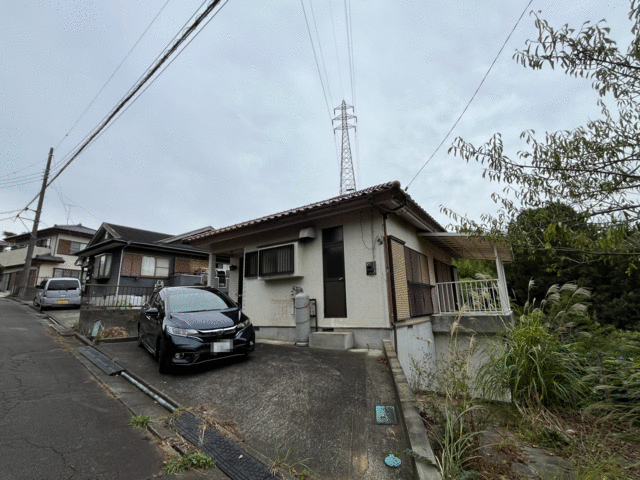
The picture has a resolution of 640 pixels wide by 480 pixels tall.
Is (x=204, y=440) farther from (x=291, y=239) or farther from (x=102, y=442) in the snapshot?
(x=291, y=239)

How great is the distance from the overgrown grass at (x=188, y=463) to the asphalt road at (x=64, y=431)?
0.30ft

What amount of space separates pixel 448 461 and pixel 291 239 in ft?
19.8

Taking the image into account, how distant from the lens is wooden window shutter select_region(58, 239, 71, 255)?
25487mm

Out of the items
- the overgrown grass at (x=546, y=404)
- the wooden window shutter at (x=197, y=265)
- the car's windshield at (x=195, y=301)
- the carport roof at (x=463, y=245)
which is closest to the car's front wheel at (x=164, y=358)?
the car's windshield at (x=195, y=301)

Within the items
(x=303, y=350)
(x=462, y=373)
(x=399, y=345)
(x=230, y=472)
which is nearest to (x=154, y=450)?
(x=230, y=472)

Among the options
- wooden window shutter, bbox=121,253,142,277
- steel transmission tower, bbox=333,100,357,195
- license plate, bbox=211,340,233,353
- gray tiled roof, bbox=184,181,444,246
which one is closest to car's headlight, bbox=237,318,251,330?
license plate, bbox=211,340,233,353

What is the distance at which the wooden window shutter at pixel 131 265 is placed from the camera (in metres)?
15.7

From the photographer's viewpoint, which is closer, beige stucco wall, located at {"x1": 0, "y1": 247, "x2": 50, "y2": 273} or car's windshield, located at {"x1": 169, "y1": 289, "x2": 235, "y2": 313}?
car's windshield, located at {"x1": 169, "y1": 289, "x2": 235, "y2": 313}

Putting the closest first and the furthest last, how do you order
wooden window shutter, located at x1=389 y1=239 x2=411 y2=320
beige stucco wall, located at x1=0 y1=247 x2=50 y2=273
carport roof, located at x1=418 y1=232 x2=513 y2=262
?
wooden window shutter, located at x1=389 y1=239 x2=411 y2=320 < carport roof, located at x1=418 y1=232 x2=513 y2=262 < beige stucco wall, located at x1=0 y1=247 x2=50 y2=273

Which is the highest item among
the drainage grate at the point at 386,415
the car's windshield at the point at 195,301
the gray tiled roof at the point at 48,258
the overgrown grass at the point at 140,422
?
the gray tiled roof at the point at 48,258

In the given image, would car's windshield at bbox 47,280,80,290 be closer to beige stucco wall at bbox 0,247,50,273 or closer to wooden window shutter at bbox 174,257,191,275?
wooden window shutter at bbox 174,257,191,275

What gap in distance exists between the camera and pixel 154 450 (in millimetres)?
2797

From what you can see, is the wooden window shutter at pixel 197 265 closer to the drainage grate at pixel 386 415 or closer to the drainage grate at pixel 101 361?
the drainage grate at pixel 101 361

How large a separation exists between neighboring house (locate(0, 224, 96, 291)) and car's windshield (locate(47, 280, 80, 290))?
11.1 metres
